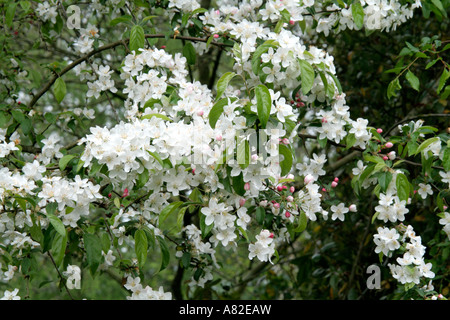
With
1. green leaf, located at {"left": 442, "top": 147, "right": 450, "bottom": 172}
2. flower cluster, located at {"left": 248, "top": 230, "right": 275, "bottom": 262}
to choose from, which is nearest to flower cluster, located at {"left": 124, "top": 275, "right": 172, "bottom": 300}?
flower cluster, located at {"left": 248, "top": 230, "right": 275, "bottom": 262}

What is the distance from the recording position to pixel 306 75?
181cm

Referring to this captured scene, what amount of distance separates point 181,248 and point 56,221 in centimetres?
76

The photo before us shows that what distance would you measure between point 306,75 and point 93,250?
91 cm

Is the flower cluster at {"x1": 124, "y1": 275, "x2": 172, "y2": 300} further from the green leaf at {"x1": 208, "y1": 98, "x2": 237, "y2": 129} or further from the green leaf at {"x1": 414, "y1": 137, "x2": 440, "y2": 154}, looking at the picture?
the green leaf at {"x1": 414, "y1": 137, "x2": 440, "y2": 154}

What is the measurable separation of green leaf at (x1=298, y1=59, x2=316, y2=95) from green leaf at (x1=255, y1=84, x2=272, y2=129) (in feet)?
0.87

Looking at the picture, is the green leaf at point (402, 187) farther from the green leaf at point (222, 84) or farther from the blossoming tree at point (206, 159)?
the green leaf at point (222, 84)

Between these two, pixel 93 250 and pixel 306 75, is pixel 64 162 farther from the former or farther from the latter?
pixel 306 75

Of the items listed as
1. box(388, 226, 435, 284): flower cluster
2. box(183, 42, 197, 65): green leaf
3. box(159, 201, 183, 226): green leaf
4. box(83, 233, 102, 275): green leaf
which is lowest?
box(388, 226, 435, 284): flower cluster

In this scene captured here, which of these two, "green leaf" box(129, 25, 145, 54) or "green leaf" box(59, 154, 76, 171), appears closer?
"green leaf" box(59, 154, 76, 171)

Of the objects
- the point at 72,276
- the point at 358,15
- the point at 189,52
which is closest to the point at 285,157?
the point at 358,15

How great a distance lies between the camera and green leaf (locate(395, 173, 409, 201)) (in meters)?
1.90

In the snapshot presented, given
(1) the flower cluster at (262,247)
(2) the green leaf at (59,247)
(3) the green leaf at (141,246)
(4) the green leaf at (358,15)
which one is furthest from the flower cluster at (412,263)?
(2) the green leaf at (59,247)
